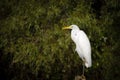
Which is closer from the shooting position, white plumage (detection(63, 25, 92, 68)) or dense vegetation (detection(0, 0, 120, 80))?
white plumage (detection(63, 25, 92, 68))

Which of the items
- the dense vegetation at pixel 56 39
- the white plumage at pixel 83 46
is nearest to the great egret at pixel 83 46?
the white plumage at pixel 83 46

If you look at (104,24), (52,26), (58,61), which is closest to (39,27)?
(52,26)

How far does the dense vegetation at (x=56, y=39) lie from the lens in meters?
6.14

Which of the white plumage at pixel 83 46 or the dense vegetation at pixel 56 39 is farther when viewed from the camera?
the dense vegetation at pixel 56 39

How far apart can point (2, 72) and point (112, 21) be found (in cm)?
211

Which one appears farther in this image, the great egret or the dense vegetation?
the dense vegetation

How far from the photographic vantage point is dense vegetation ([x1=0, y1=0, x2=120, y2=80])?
6.14 m

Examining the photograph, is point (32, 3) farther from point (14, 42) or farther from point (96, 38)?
point (96, 38)

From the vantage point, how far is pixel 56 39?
621 cm

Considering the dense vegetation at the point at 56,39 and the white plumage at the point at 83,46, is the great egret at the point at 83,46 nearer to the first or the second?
the white plumage at the point at 83,46

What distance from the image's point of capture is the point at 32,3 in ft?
21.1

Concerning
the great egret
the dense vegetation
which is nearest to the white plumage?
the great egret

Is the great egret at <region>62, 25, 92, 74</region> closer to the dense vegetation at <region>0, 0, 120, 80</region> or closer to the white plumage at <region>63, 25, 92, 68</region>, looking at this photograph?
the white plumage at <region>63, 25, 92, 68</region>

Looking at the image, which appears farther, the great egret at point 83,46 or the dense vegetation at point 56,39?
the dense vegetation at point 56,39
